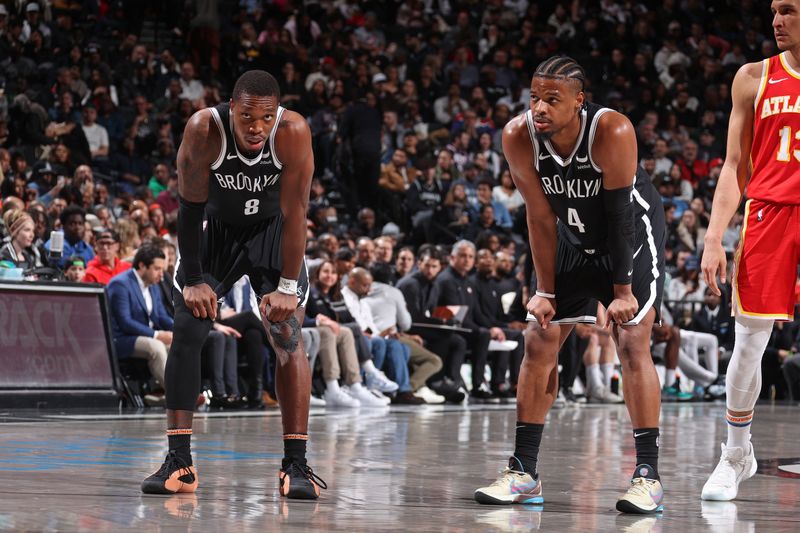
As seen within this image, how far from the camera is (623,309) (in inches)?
186

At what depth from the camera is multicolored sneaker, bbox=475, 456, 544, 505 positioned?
15.7 feet

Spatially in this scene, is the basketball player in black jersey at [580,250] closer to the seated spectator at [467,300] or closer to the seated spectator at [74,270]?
the seated spectator at [74,270]

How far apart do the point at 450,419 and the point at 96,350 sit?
9.62ft

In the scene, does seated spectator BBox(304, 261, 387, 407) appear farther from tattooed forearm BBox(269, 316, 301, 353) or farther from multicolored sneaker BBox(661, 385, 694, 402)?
tattooed forearm BBox(269, 316, 301, 353)

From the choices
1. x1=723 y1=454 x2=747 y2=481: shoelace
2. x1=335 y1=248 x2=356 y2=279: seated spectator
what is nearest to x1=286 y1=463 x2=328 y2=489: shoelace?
x1=723 y1=454 x2=747 y2=481: shoelace

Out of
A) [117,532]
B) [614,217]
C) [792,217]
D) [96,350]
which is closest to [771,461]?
[792,217]

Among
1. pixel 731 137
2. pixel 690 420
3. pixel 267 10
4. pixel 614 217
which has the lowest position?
pixel 690 420

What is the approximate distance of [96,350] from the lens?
10.0 meters

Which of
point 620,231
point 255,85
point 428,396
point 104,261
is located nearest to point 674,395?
point 428,396

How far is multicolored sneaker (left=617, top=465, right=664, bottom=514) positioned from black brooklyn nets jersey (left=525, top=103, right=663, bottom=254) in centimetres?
90

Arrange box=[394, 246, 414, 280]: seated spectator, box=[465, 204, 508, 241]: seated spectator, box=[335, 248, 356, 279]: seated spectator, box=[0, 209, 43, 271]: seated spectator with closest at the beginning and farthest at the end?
1. box=[0, 209, 43, 271]: seated spectator
2. box=[335, 248, 356, 279]: seated spectator
3. box=[394, 246, 414, 280]: seated spectator
4. box=[465, 204, 508, 241]: seated spectator

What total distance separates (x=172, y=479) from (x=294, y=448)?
51 centimetres

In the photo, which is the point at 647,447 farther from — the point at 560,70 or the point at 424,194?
the point at 424,194

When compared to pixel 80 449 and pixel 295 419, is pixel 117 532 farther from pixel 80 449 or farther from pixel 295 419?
pixel 80 449
